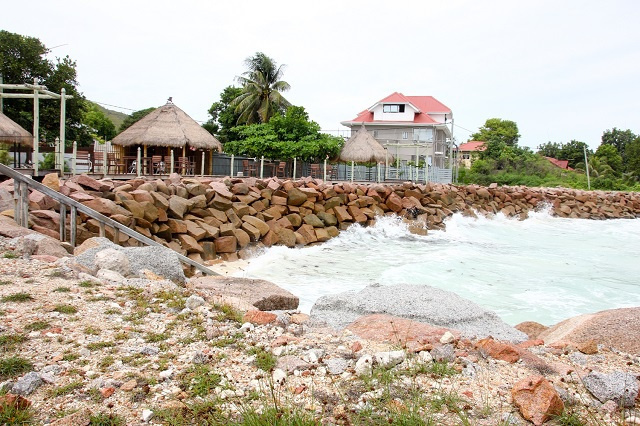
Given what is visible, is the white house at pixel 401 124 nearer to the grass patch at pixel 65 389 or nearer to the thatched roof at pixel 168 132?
the thatched roof at pixel 168 132

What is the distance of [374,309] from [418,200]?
16358 millimetres

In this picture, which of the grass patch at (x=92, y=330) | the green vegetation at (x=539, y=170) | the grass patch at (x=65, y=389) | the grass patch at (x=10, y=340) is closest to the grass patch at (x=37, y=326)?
the grass patch at (x=10, y=340)

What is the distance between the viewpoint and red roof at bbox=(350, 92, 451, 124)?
42.3 metres

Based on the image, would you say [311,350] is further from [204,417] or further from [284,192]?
[284,192]

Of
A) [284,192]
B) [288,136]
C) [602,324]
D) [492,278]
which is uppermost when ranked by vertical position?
[288,136]

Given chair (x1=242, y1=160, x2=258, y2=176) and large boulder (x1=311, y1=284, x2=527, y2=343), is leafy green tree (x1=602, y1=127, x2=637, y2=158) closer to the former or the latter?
chair (x1=242, y1=160, x2=258, y2=176)

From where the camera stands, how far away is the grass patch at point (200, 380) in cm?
319

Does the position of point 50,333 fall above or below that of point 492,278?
above

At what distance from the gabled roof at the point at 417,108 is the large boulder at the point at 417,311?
36.2 metres

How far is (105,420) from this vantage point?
9.30 feet

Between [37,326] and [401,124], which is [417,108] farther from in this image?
[37,326]

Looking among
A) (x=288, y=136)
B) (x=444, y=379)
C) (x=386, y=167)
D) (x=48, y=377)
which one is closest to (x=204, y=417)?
(x=48, y=377)

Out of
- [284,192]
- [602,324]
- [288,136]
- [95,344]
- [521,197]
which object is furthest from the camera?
[521,197]

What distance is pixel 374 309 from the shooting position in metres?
5.65
